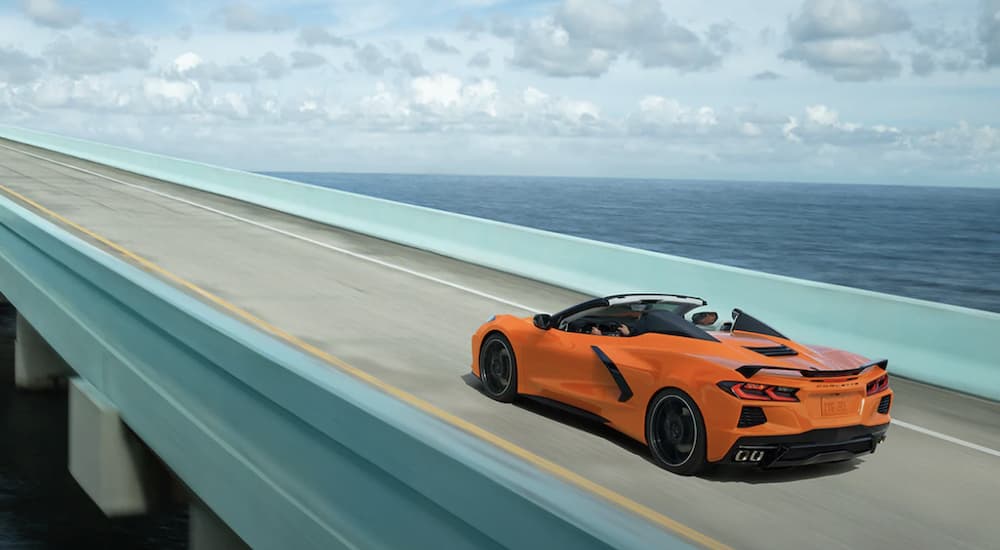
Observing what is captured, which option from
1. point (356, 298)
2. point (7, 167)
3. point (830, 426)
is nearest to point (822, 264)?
point (7, 167)

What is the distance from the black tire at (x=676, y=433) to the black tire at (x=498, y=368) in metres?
1.78

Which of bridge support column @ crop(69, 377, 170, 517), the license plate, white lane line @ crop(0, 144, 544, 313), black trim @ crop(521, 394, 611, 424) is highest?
the license plate

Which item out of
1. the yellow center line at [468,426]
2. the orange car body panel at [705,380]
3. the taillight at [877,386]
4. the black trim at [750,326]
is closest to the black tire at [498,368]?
the orange car body panel at [705,380]

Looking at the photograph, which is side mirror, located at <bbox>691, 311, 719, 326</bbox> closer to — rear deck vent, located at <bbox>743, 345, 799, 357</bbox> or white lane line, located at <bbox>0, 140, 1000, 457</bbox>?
rear deck vent, located at <bbox>743, 345, 799, 357</bbox>

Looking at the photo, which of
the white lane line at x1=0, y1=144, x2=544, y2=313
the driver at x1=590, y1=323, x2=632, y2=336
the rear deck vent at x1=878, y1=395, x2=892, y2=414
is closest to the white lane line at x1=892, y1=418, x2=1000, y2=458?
the rear deck vent at x1=878, y1=395, x2=892, y2=414

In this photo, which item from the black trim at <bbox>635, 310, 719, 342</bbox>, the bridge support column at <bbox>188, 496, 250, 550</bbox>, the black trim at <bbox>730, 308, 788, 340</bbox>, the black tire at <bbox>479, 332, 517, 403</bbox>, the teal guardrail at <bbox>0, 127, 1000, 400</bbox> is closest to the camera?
the bridge support column at <bbox>188, 496, 250, 550</bbox>

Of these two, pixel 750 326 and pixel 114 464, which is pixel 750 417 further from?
pixel 114 464

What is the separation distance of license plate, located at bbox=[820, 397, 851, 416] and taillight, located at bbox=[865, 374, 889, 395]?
0.74 feet

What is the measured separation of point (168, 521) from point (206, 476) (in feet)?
25.0

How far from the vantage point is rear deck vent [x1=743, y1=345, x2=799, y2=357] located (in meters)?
7.24

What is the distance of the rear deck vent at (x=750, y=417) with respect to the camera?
6.80 m

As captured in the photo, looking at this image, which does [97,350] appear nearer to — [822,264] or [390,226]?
[390,226]

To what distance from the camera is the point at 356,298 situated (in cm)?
1478

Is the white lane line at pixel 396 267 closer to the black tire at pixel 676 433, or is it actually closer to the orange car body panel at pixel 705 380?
the orange car body panel at pixel 705 380
